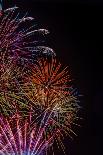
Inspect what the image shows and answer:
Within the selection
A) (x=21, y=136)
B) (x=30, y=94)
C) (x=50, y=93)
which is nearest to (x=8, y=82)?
(x=30, y=94)

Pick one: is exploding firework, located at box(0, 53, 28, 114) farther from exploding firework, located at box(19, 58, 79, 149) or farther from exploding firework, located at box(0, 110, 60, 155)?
exploding firework, located at box(0, 110, 60, 155)


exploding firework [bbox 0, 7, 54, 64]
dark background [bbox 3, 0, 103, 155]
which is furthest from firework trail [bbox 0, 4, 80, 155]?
dark background [bbox 3, 0, 103, 155]

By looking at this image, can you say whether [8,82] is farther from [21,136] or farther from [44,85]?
[21,136]

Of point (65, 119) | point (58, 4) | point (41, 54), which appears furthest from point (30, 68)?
point (58, 4)

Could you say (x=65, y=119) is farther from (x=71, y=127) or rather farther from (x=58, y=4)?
(x=58, y=4)

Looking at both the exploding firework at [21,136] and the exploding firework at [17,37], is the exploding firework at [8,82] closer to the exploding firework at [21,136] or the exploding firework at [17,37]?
the exploding firework at [17,37]

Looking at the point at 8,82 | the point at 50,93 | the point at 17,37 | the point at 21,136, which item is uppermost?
the point at 17,37
